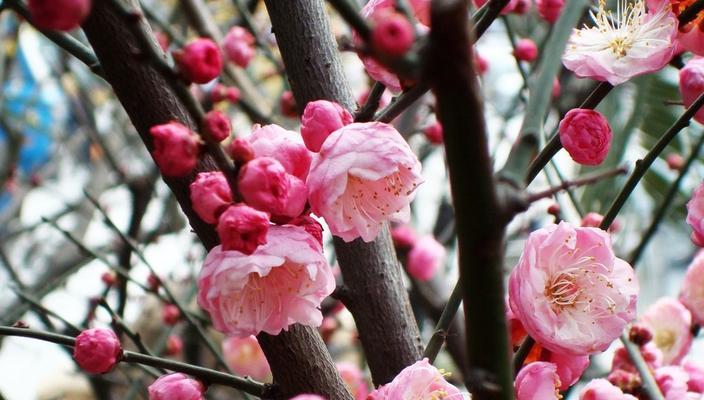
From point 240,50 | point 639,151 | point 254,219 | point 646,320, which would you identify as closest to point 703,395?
point 646,320

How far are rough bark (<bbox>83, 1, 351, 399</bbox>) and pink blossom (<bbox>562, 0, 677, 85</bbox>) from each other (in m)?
0.36

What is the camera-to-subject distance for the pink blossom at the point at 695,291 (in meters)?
1.09

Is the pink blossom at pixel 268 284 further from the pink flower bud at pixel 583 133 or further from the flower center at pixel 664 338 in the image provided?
the flower center at pixel 664 338

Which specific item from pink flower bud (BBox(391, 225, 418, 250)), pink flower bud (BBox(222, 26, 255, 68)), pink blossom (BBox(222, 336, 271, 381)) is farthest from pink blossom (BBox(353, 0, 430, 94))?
pink blossom (BBox(222, 336, 271, 381))

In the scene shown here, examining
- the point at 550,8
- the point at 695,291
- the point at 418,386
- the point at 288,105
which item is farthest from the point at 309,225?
the point at 288,105

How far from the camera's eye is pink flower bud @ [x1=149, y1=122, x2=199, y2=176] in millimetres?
568

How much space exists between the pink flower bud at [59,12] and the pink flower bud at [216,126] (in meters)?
0.11

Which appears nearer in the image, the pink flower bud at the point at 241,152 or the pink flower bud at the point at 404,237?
the pink flower bud at the point at 241,152

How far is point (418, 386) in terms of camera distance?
2.32 feet

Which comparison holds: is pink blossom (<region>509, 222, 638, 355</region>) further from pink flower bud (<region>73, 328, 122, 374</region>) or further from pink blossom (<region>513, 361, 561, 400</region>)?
pink flower bud (<region>73, 328, 122, 374</region>)

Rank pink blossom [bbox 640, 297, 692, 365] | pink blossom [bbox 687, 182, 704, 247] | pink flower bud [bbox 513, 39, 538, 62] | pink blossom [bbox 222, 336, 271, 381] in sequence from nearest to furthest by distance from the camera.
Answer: pink blossom [bbox 687, 182, 704, 247]
pink blossom [bbox 640, 297, 692, 365]
pink flower bud [bbox 513, 39, 538, 62]
pink blossom [bbox 222, 336, 271, 381]

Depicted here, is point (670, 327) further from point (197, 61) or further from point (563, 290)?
point (197, 61)

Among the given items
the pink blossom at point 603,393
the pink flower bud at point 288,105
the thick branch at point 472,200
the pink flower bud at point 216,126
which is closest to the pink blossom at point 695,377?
the pink blossom at point 603,393

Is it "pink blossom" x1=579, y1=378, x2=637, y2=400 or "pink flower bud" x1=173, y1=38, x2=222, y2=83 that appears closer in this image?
"pink flower bud" x1=173, y1=38, x2=222, y2=83
